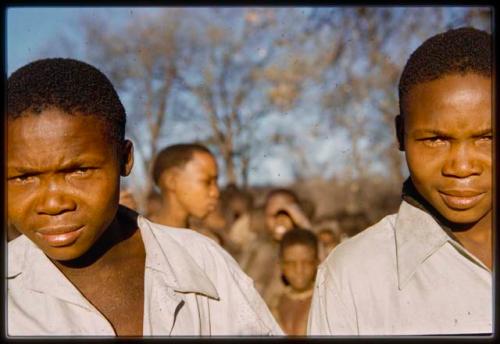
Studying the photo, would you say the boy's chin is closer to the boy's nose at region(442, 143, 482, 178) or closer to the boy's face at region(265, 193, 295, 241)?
the boy's nose at region(442, 143, 482, 178)

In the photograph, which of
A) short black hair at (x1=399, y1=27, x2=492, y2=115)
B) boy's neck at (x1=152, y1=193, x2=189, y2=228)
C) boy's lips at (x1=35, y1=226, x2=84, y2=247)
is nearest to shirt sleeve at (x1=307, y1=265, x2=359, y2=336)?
short black hair at (x1=399, y1=27, x2=492, y2=115)

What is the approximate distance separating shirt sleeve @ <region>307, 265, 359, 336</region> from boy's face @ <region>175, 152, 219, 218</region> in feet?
7.26

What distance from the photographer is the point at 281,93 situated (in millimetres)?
13031

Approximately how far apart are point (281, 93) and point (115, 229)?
11082 mm

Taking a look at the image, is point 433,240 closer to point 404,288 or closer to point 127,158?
point 404,288

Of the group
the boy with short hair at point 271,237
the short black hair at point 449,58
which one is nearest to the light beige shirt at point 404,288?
the short black hair at point 449,58

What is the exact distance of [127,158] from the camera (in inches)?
82.7

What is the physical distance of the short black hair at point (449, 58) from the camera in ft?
6.48

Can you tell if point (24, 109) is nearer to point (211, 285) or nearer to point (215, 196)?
point (211, 285)

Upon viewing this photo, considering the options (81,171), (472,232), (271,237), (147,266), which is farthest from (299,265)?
(81,171)

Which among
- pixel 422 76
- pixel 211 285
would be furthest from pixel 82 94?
pixel 422 76

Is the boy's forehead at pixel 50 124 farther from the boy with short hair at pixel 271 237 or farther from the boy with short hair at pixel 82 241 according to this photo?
the boy with short hair at pixel 271 237

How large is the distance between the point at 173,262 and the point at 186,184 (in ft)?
7.22

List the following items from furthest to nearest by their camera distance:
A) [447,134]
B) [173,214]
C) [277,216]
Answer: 1. [277,216]
2. [173,214]
3. [447,134]
